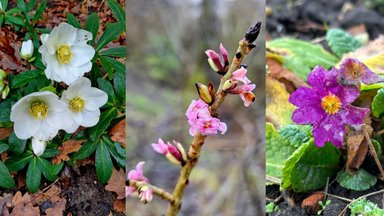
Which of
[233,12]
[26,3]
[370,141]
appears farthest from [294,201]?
[233,12]

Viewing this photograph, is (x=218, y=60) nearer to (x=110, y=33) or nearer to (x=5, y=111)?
(x=110, y=33)

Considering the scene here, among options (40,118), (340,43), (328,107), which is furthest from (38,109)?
(340,43)

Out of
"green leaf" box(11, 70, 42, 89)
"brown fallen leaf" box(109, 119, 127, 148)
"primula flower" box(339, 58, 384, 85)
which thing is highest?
"primula flower" box(339, 58, 384, 85)

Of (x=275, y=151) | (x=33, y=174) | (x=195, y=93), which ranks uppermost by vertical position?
(x=33, y=174)

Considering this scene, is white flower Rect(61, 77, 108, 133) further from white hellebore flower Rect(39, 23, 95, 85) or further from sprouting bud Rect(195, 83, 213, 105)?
sprouting bud Rect(195, 83, 213, 105)

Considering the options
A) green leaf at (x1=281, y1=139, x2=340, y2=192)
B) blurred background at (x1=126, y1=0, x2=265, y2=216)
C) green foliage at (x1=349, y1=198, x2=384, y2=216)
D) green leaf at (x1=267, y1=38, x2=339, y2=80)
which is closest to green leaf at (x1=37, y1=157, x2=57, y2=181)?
green leaf at (x1=281, y1=139, x2=340, y2=192)

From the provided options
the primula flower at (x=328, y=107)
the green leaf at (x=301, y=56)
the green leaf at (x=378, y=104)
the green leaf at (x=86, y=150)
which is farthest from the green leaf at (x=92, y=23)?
the green leaf at (x=301, y=56)
